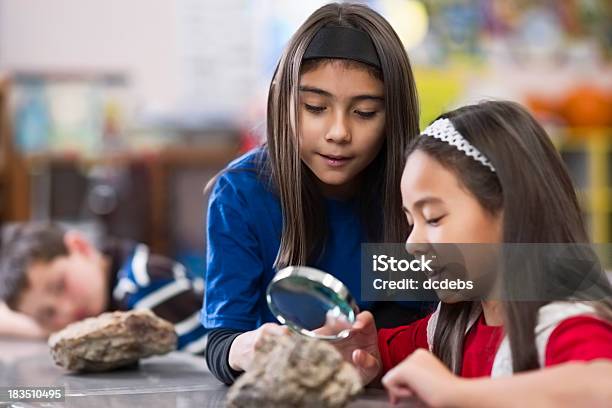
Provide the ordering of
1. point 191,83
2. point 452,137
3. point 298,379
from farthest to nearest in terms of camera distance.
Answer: point 191,83
point 452,137
point 298,379

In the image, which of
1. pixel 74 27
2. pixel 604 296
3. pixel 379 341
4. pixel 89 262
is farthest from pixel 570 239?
pixel 74 27

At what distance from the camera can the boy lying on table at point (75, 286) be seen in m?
1.88

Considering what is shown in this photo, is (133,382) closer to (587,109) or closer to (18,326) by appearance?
(18,326)

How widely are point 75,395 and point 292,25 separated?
3631mm

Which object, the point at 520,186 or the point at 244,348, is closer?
the point at 520,186

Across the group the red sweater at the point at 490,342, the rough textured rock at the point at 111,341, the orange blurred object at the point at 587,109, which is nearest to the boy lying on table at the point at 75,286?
the rough textured rock at the point at 111,341

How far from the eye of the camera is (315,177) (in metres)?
1.18

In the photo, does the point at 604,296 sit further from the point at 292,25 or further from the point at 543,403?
the point at 292,25

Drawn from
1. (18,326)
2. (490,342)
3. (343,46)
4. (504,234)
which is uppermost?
(343,46)

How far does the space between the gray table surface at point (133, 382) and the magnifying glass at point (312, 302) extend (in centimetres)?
8

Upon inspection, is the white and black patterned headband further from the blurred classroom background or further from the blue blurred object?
the blue blurred object

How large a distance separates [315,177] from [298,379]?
1.35 ft

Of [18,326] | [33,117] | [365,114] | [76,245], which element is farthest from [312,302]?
[33,117]

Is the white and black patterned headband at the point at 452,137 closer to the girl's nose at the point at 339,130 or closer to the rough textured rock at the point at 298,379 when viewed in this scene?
the girl's nose at the point at 339,130
